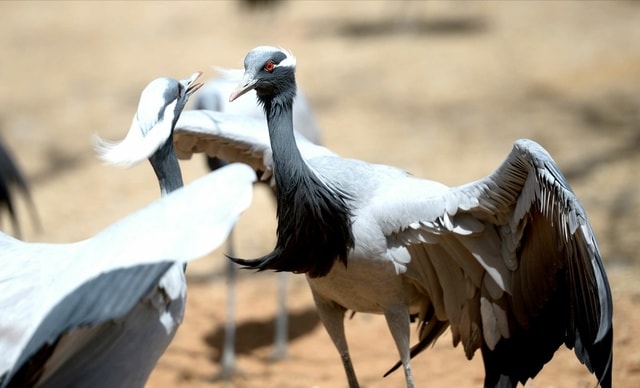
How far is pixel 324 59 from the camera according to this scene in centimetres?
1041

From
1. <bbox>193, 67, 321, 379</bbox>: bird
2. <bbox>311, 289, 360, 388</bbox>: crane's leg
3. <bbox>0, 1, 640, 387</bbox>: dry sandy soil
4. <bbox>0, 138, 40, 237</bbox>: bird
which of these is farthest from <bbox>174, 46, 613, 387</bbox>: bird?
<bbox>0, 138, 40, 237</bbox>: bird

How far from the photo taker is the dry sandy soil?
491cm

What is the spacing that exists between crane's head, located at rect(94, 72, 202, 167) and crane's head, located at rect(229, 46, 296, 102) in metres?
0.23

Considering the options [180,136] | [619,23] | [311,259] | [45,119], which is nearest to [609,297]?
[311,259]

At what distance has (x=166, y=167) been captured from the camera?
9.96 feet

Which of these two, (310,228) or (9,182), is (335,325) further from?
(9,182)

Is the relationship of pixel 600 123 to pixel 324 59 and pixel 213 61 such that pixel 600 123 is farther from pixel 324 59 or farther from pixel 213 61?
pixel 213 61

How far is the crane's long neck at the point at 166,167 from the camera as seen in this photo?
303 cm

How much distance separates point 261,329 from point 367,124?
3427 millimetres

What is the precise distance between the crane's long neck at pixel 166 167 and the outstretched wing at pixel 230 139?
0.54m

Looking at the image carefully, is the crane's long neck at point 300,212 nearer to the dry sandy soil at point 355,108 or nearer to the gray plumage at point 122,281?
the gray plumage at point 122,281

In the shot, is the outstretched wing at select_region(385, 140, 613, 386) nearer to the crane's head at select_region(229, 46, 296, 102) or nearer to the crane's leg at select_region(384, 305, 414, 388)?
the crane's leg at select_region(384, 305, 414, 388)

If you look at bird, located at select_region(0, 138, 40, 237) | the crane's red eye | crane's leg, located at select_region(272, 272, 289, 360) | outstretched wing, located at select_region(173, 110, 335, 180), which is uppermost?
the crane's red eye

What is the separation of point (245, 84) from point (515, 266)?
1.15 meters
